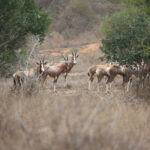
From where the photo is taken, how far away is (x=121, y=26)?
1201cm

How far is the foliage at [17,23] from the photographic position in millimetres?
14875

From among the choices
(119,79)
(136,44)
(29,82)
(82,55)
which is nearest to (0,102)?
(29,82)

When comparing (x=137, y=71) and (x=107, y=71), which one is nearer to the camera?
(x=137, y=71)

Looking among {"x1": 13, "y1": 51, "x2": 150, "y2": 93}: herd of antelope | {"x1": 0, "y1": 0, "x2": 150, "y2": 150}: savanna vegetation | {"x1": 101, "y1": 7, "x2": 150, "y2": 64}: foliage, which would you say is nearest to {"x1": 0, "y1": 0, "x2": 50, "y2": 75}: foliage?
{"x1": 0, "y1": 0, "x2": 150, "y2": 150}: savanna vegetation

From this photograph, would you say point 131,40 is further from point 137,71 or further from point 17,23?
point 17,23

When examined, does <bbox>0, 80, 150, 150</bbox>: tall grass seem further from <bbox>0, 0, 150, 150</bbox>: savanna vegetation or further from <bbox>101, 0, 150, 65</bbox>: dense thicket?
<bbox>101, 0, 150, 65</bbox>: dense thicket

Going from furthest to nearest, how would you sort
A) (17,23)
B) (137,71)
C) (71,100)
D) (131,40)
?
(17,23) < (137,71) < (131,40) < (71,100)

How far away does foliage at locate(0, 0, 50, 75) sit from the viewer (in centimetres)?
1488

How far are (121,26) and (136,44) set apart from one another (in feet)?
3.81

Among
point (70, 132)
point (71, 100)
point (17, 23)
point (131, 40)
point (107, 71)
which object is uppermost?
point (17, 23)

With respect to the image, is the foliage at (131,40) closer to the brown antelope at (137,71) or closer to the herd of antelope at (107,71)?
the brown antelope at (137,71)

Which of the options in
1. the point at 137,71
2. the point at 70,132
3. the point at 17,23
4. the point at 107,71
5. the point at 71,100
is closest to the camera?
the point at 70,132

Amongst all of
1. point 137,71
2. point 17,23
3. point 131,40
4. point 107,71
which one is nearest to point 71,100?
point 131,40

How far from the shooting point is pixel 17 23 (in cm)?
1550
